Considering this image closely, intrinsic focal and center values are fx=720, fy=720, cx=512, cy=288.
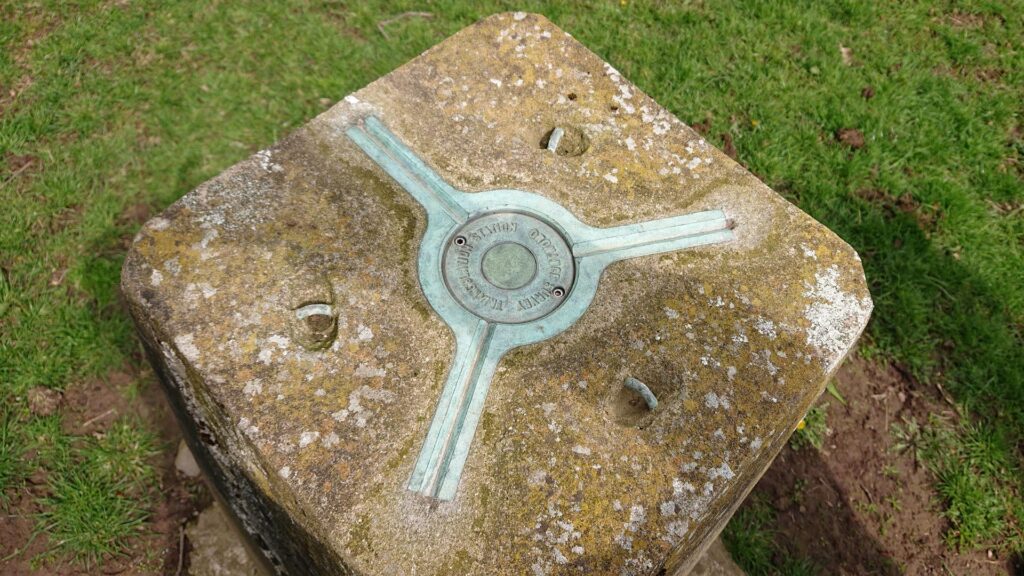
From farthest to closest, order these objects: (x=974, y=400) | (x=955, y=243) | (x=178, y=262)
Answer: (x=955, y=243) < (x=974, y=400) < (x=178, y=262)

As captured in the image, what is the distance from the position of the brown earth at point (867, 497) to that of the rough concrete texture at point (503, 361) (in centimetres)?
102

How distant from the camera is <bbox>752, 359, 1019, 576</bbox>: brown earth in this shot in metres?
2.77

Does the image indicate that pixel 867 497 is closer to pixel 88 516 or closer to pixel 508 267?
pixel 508 267

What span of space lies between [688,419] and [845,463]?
58.0 inches

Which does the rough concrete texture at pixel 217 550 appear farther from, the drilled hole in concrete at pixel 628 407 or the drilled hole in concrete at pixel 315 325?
the drilled hole in concrete at pixel 628 407

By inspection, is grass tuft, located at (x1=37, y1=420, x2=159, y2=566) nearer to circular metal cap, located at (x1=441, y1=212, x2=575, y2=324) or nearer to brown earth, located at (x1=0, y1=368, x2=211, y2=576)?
brown earth, located at (x1=0, y1=368, x2=211, y2=576)

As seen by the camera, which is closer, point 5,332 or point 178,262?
point 178,262

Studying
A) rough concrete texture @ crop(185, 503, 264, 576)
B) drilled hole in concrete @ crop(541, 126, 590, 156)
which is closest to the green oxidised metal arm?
drilled hole in concrete @ crop(541, 126, 590, 156)

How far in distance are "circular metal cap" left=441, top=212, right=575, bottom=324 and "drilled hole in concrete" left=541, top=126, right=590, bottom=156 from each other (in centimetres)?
30

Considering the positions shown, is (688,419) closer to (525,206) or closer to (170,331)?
(525,206)

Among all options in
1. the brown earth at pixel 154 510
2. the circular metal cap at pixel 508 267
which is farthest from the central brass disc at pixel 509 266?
the brown earth at pixel 154 510

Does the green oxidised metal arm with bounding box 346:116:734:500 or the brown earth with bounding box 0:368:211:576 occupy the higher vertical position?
the green oxidised metal arm with bounding box 346:116:734:500

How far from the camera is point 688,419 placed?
1.86 metres

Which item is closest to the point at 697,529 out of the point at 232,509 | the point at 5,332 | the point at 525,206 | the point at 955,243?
the point at 525,206
